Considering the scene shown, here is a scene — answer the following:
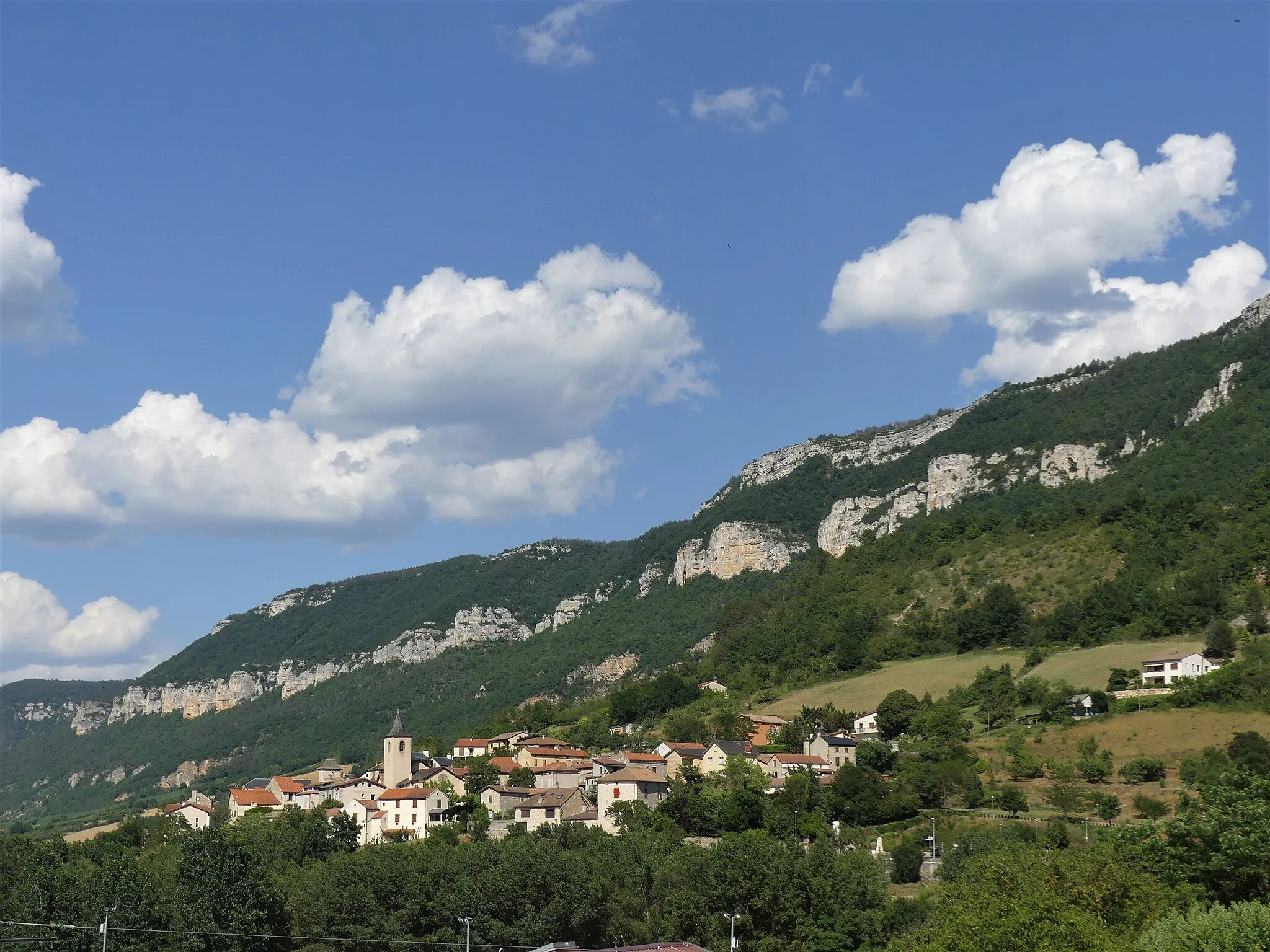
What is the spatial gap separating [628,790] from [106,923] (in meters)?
36.7

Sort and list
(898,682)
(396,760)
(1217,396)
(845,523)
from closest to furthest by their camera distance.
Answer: (396,760), (898,682), (1217,396), (845,523)

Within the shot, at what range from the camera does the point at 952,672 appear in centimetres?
11188

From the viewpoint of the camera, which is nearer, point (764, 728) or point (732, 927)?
point (732, 927)

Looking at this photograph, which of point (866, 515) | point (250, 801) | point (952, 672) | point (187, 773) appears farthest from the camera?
point (187, 773)

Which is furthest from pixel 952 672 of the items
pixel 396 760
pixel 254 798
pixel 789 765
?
pixel 254 798

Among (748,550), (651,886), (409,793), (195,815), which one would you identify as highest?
(748,550)

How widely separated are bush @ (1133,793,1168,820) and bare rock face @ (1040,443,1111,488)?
307 feet

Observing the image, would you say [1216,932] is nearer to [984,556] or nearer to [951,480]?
[984,556]

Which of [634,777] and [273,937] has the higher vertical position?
[634,777]

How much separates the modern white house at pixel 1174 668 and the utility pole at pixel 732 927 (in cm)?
5074

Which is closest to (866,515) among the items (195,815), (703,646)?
(703,646)

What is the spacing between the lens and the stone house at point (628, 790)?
85812mm

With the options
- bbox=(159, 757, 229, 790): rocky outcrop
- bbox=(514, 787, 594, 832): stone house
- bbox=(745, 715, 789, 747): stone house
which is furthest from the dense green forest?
bbox=(159, 757, 229, 790): rocky outcrop

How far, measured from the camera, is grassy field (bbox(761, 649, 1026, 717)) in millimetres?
108750
